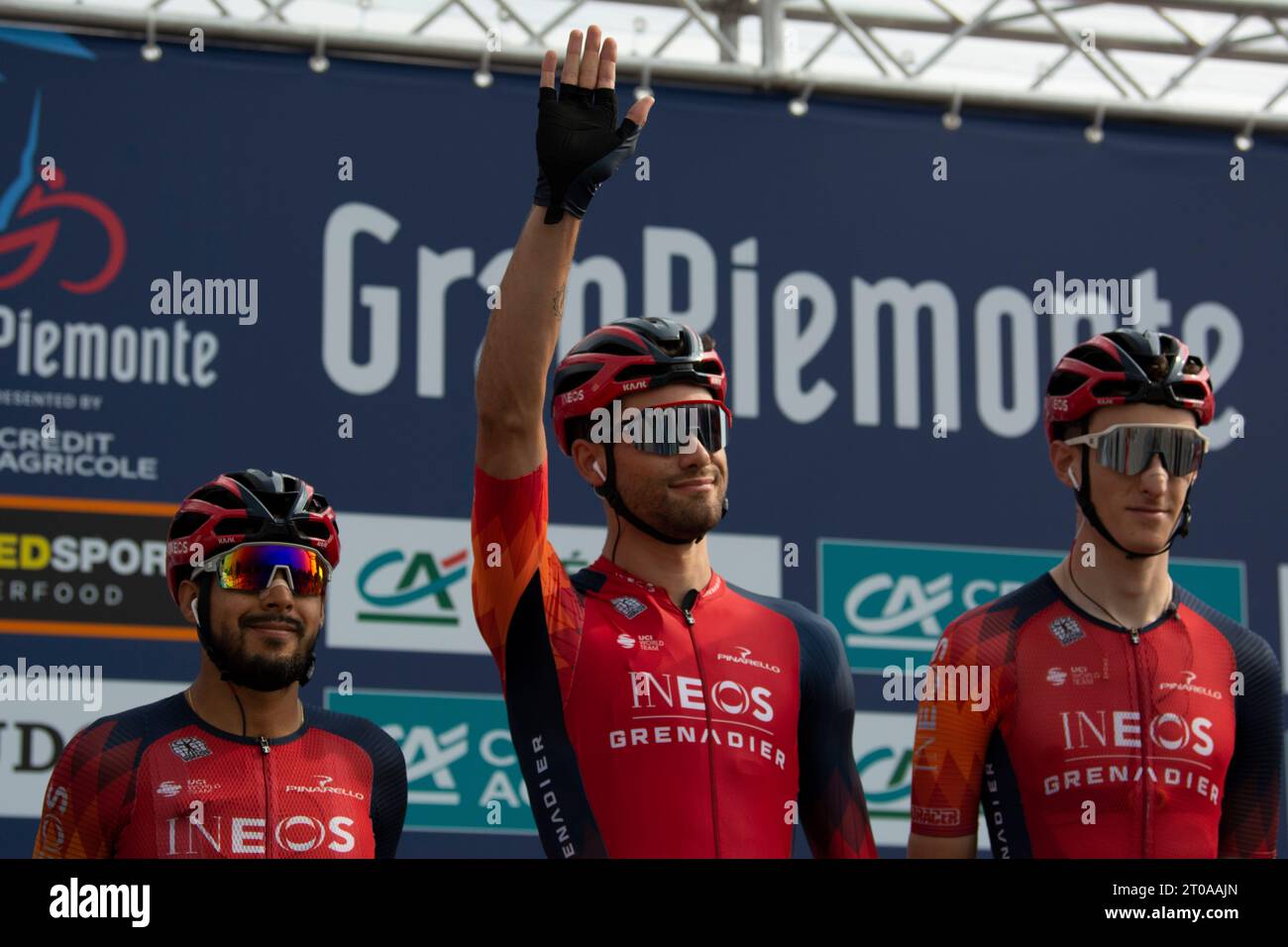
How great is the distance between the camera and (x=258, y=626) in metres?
5.29

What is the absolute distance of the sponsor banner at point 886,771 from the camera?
8039 millimetres

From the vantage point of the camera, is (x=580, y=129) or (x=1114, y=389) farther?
(x=1114, y=389)

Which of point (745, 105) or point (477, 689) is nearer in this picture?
point (477, 689)

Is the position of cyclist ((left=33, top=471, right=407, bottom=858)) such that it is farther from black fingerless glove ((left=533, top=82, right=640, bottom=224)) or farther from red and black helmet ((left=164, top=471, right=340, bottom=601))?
black fingerless glove ((left=533, top=82, right=640, bottom=224))

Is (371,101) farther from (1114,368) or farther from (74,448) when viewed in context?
(1114,368)

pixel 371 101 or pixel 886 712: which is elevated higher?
pixel 371 101

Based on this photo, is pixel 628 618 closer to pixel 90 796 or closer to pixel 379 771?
pixel 379 771

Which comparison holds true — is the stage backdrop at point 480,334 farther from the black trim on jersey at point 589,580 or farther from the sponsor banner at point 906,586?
the black trim on jersey at point 589,580

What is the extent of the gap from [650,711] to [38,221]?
3779mm

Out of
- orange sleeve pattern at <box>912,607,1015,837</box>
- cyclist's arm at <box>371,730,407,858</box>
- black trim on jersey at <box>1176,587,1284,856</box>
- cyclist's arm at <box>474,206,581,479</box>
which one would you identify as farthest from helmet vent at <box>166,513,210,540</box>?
black trim on jersey at <box>1176,587,1284,856</box>

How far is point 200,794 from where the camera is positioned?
5168 mm

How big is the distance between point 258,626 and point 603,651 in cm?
86

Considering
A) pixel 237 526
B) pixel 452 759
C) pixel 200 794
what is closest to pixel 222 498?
pixel 237 526
